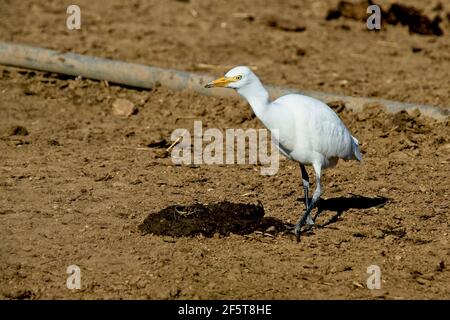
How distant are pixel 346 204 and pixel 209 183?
4.27ft

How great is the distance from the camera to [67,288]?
6457 millimetres

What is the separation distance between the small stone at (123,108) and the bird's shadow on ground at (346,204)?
297 cm

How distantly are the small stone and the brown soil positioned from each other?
10 cm

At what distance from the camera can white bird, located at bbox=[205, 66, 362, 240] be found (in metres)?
7.49

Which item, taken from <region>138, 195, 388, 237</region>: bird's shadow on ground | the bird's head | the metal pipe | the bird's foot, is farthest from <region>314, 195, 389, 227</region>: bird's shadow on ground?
the metal pipe

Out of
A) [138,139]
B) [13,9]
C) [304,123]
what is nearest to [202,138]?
[138,139]

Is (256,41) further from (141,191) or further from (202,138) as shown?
(141,191)

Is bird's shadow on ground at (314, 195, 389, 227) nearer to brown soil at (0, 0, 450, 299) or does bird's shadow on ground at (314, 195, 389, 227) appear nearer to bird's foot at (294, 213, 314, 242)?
brown soil at (0, 0, 450, 299)

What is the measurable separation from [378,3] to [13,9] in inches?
223

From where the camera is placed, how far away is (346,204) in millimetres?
8172

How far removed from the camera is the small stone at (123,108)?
10.3 meters

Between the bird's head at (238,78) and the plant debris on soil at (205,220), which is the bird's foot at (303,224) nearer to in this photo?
the plant debris on soil at (205,220)
